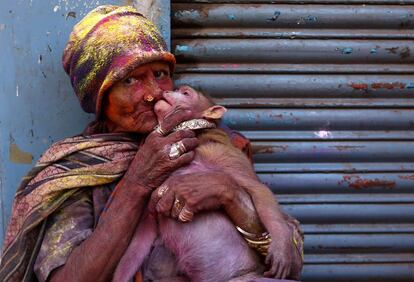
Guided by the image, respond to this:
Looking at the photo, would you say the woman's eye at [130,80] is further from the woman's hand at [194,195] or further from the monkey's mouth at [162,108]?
the woman's hand at [194,195]

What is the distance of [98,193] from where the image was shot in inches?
100

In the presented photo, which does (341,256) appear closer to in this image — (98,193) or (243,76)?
(243,76)

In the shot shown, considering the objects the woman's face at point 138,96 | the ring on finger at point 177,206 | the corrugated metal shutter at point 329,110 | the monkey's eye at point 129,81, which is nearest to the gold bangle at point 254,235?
the ring on finger at point 177,206

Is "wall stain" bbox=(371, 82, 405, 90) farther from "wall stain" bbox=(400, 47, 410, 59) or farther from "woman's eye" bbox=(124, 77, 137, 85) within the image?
"woman's eye" bbox=(124, 77, 137, 85)

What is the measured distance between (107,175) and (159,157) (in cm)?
28


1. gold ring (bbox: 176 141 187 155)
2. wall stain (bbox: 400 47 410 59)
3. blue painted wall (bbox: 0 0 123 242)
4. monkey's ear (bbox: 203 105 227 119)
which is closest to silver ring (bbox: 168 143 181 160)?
gold ring (bbox: 176 141 187 155)

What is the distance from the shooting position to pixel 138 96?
99.7 inches

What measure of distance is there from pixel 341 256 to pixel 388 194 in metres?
0.40

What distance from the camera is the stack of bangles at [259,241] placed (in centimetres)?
228

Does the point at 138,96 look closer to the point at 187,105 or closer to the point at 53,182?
the point at 187,105

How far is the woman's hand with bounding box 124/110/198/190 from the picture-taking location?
2.37m

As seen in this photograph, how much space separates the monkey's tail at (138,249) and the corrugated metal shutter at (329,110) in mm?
1021

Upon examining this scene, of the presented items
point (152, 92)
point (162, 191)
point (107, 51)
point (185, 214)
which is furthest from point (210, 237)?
point (107, 51)

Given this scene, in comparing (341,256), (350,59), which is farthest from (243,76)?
(341,256)
